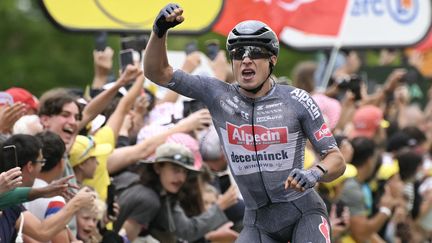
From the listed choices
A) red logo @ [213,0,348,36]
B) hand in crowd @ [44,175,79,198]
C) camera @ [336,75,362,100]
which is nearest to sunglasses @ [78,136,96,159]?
hand in crowd @ [44,175,79,198]

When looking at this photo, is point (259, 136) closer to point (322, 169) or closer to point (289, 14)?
point (322, 169)

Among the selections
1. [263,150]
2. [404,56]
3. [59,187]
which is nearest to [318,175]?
[263,150]

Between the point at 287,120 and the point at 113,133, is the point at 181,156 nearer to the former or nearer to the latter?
the point at 113,133

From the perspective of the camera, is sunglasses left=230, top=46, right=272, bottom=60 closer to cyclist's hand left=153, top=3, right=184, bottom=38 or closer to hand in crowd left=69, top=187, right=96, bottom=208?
cyclist's hand left=153, top=3, right=184, bottom=38

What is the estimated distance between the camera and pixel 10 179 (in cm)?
840

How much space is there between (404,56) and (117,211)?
34.0 feet

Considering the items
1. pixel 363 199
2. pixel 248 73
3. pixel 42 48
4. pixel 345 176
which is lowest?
pixel 42 48

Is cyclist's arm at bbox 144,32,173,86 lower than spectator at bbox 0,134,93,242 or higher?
higher

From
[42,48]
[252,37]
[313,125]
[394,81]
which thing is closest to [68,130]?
[252,37]

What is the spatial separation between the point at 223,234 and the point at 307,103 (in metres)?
2.82

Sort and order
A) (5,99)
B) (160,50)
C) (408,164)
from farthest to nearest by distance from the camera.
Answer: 1. (408,164)
2. (5,99)
3. (160,50)

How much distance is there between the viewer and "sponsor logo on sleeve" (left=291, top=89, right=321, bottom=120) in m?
9.03

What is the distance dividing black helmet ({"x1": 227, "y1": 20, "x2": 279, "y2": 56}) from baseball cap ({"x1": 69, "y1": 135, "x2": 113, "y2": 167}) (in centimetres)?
175

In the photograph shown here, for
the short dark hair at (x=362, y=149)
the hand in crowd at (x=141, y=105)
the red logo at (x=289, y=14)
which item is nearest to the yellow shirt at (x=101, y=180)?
the hand in crowd at (x=141, y=105)
